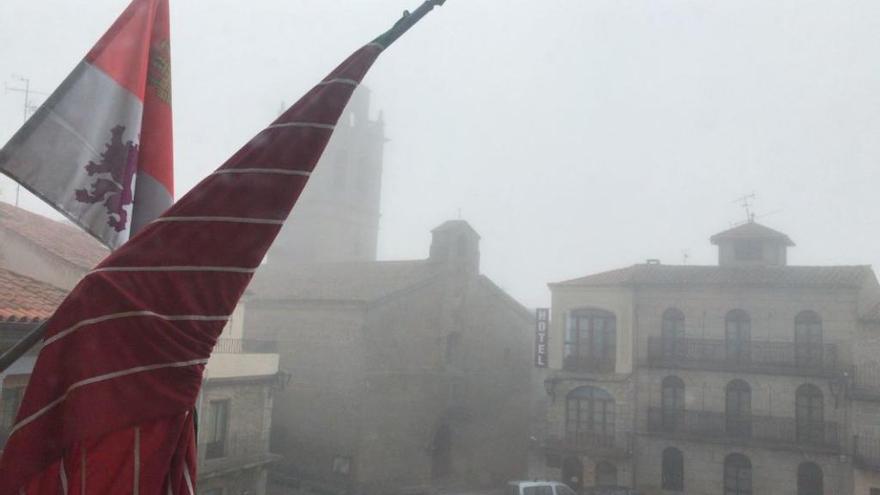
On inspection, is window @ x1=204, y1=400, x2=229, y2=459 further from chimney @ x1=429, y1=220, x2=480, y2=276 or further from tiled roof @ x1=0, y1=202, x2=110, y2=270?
chimney @ x1=429, y1=220, x2=480, y2=276

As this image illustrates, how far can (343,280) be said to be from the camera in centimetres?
3164

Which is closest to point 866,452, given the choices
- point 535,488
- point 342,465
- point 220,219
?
point 535,488

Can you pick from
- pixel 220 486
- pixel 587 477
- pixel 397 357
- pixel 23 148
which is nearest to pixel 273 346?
pixel 397 357

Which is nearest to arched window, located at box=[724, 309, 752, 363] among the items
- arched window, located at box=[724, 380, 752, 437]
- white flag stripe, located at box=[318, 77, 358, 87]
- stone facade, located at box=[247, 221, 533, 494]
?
arched window, located at box=[724, 380, 752, 437]

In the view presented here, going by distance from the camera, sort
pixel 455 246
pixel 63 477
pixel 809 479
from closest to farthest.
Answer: pixel 63 477 < pixel 809 479 < pixel 455 246

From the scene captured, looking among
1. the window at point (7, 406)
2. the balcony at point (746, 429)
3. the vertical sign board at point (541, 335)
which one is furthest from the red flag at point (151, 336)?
the vertical sign board at point (541, 335)

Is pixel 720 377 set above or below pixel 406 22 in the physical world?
below

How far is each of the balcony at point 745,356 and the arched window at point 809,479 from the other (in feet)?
10.3

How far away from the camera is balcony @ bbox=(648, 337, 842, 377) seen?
82.1 ft

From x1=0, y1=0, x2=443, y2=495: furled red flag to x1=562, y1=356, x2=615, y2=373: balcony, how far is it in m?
26.9

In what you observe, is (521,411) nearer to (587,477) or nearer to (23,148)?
(587,477)

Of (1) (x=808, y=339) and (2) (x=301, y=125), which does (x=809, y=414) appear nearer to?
(1) (x=808, y=339)

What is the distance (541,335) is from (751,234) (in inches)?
367

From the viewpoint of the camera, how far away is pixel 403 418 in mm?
28734
